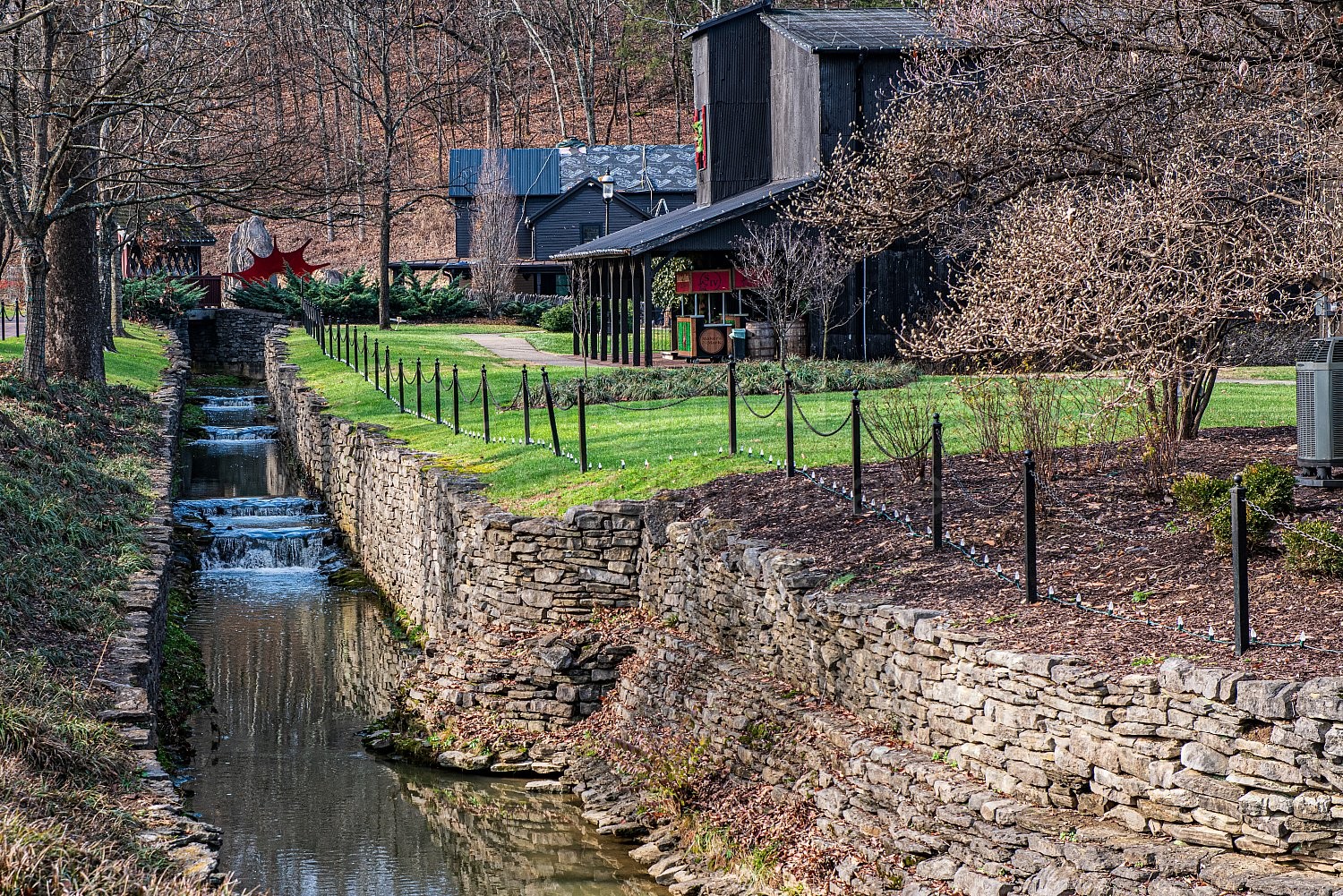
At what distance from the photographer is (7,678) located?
28.6 ft

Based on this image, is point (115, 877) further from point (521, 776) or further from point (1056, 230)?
point (1056, 230)

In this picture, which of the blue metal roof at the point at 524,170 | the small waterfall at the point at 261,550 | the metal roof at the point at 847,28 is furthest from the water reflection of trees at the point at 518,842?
the blue metal roof at the point at 524,170

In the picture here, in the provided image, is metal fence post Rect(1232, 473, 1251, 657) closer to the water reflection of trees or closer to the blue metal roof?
the water reflection of trees

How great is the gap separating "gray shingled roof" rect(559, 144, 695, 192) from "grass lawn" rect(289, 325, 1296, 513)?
3362cm

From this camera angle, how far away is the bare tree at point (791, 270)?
26234 millimetres

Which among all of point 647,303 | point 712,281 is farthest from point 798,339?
point 712,281

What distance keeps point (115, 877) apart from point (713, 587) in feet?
19.6

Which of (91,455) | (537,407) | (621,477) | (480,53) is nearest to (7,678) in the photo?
(621,477)

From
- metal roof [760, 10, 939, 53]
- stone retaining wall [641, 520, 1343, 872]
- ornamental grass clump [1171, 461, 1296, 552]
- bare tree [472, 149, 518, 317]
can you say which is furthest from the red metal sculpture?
ornamental grass clump [1171, 461, 1296, 552]

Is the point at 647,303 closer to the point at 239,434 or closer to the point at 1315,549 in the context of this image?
the point at 239,434

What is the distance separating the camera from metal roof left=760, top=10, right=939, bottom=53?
2733cm

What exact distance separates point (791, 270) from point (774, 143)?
5.37 metres

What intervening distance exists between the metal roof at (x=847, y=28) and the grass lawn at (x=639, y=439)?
7.51 metres

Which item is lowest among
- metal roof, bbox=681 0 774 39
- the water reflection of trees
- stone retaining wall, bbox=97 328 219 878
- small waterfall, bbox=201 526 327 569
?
the water reflection of trees
